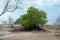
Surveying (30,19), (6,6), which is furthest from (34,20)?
(6,6)

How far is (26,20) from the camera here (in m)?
54.6

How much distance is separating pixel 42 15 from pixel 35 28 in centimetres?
347

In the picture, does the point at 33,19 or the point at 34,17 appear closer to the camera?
the point at 34,17

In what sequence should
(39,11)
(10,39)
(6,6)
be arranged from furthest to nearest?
1. (39,11)
2. (10,39)
3. (6,6)

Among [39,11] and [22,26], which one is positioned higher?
[39,11]

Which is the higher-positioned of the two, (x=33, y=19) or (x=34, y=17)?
(x=34, y=17)

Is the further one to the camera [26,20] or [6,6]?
[26,20]

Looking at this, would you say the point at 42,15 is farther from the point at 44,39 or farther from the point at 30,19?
the point at 44,39

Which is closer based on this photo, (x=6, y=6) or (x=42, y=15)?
(x=6, y=6)

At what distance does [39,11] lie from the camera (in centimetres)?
5322

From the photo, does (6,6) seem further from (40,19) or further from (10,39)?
(40,19)

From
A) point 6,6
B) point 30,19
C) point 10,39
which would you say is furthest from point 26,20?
point 6,6

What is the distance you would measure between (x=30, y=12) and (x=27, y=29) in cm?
412

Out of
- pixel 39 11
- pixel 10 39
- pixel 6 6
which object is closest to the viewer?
pixel 6 6
